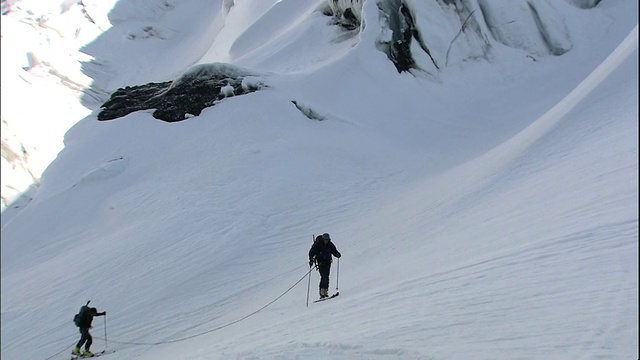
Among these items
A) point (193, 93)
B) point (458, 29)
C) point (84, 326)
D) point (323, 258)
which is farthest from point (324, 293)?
point (458, 29)

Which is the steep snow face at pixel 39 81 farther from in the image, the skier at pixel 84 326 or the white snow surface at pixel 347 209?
the skier at pixel 84 326

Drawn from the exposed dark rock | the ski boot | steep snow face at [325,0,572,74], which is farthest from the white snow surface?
the exposed dark rock

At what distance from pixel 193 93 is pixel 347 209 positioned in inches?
396

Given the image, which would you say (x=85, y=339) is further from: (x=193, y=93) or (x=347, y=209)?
(x=193, y=93)

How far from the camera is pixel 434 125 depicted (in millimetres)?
26281

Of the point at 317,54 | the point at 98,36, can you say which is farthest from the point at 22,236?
the point at 98,36

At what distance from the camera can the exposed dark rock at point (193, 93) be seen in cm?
2450

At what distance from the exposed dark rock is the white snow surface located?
0.71 meters

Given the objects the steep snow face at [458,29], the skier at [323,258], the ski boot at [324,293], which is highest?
the steep snow face at [458,29]

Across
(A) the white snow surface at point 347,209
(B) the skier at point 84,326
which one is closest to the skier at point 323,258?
(A) the white snow surface at point 347,209

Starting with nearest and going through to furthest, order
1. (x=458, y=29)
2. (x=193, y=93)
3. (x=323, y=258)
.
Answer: (x=323, y=258), (x=193, y=93), (x=458, y=29)

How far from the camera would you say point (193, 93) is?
998 inches

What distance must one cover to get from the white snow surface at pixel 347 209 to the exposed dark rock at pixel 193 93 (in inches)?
28.0

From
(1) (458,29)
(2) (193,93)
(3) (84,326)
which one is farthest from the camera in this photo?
(1) (458,29)
